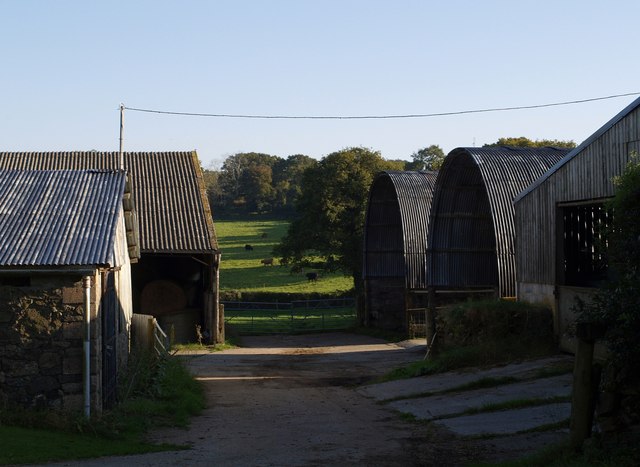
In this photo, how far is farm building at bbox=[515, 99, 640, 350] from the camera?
1880 cm

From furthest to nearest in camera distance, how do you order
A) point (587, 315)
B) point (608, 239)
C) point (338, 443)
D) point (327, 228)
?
point (327, 228) < point (338, 443) < point (608, 239) < point (587, 315)

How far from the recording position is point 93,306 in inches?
567

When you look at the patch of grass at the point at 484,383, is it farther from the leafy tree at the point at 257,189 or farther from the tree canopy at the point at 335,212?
the leafy tree at the point at 257,189

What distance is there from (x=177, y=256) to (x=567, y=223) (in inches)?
590

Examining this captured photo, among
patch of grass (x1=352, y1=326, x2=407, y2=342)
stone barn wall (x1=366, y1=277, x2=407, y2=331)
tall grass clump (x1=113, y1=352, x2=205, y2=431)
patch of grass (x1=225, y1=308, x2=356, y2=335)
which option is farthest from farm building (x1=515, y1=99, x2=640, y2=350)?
patch of grass (x1=225, y1=308, x2=356, y2=335)

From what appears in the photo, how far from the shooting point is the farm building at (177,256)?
3173cm

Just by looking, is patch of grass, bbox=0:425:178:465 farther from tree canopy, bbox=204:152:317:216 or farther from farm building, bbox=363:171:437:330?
tree canopy, bbox=204:152:317:216

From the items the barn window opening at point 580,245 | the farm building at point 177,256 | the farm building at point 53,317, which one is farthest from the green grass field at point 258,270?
the farm building at point 53,317

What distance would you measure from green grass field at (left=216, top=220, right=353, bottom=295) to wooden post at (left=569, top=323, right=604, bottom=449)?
135 feet

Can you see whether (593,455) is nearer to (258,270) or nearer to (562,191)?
(562,191)

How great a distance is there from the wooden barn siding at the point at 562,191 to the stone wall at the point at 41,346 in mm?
10322

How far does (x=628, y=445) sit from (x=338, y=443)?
465cm

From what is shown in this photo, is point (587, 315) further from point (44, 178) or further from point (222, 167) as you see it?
point (222, 167)

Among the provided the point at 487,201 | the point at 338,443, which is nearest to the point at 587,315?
the point at 338,443
